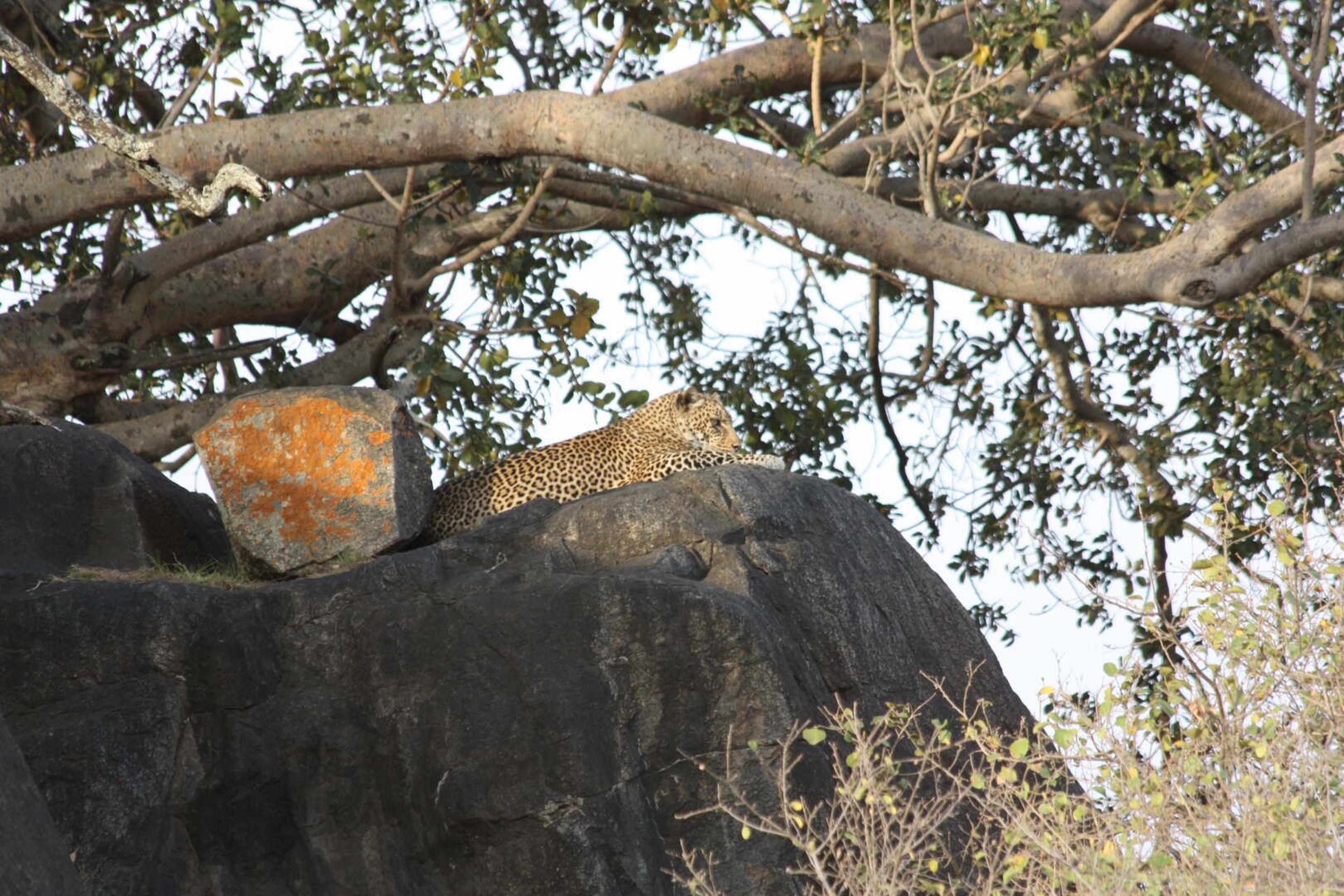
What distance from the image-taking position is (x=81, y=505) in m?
8.66

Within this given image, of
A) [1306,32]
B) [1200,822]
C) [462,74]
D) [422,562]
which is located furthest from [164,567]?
[1306,32]

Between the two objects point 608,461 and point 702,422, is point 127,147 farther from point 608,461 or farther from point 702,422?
point 702,422

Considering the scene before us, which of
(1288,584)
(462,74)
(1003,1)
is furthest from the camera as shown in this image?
(1003,1)

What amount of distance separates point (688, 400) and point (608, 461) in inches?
37.5

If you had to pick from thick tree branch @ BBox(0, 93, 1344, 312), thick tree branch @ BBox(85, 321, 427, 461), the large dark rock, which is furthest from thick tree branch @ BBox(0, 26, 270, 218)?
thick tree branch @ BBox(85, 321, 427, 461)

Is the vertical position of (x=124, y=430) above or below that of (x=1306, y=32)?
below

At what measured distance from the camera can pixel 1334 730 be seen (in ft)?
19.9

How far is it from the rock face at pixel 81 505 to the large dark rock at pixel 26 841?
7.71 feet

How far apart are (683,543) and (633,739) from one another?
1277mm

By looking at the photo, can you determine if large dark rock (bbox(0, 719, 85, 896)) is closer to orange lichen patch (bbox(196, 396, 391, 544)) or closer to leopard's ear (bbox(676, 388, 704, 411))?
orange lichen patch (bbox(196, 396, 391, 544))

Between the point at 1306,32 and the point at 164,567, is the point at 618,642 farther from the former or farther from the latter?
the point at 1306,32

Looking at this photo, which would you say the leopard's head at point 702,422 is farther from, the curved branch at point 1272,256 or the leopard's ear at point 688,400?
the curved branch at point 1272,256

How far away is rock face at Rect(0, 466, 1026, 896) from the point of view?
23.6 ft

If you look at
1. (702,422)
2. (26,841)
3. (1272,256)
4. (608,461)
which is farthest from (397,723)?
(1272,256)
